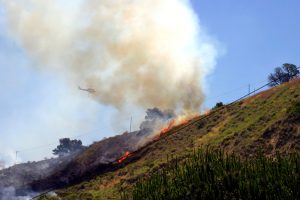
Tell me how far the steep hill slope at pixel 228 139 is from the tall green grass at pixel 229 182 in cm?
1976

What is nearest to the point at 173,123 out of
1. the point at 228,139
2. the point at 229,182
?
the point at 228,139

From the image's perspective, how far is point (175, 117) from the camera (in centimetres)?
9925

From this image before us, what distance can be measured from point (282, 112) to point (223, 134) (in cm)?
917

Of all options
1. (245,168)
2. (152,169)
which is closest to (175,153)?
(152,169)

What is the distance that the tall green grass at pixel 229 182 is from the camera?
116 ft

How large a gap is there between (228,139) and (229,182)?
3165 centimetres

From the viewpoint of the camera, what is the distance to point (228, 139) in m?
70.1

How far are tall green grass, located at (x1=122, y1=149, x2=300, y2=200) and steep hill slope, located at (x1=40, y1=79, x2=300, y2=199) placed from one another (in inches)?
778

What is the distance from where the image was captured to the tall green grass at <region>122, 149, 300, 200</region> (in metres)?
35.5

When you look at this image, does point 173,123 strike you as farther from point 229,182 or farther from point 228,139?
point 229,182

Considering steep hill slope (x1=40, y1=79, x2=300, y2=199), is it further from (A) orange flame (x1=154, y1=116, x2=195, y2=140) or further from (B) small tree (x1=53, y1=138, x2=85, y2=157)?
(B) small tree (x1=53, y1=138, x2=85, y2=157)

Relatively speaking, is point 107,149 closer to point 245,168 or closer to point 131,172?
point 131,172

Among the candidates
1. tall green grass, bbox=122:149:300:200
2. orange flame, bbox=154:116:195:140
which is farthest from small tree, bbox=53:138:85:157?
tall green grass, bbox=122:149:300:200

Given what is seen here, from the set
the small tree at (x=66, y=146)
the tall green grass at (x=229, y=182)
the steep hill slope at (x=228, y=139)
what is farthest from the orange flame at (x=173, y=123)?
the small tree at (x=66, y=146)
